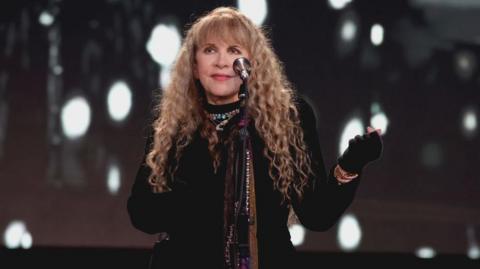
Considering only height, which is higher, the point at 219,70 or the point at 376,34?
the point at 376,34

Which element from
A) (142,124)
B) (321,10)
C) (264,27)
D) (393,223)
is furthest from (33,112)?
(393,223)

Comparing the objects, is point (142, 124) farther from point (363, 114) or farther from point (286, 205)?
point (286, 205)

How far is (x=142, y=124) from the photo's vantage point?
3.39m

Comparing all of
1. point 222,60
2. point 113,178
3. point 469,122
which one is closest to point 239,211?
point 222,60

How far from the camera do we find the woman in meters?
1.51

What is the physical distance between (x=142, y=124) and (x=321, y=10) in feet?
3.34

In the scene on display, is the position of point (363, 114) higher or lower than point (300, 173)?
higher

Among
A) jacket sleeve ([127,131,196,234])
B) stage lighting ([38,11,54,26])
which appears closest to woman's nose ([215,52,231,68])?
jacket sleeve ([127,131,196,234])

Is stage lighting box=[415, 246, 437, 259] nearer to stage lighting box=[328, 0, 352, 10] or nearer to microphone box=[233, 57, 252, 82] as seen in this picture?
stage lighting box=[328, 0, 352, 10]

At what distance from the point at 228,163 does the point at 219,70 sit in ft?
0.82

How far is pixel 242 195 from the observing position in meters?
1.41

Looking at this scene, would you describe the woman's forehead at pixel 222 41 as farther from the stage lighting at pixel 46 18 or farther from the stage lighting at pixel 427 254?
the stage lighting at pixel 427 254

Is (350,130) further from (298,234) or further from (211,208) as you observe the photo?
(211,208)

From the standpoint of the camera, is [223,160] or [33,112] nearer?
[223,160]
